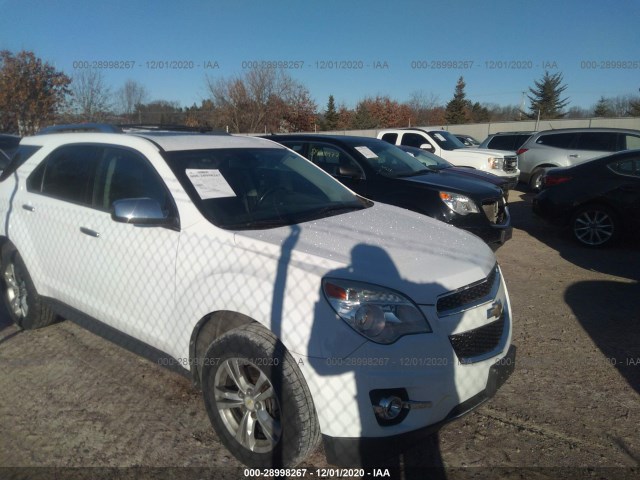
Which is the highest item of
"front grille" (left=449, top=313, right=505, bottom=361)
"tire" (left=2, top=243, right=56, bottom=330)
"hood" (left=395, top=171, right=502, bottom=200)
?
"hood" (left=395, top=171, right=502, bottom=200)

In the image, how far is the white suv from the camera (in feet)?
7.41

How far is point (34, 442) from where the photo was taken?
2.89 m

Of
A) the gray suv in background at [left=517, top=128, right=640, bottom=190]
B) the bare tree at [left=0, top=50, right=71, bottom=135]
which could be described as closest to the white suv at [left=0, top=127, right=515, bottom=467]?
the gray suv in background at [left=517, top=128, right=640, bottom=190]

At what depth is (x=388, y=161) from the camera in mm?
6754

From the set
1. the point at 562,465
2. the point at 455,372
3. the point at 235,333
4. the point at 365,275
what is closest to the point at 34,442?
the point at 235,333

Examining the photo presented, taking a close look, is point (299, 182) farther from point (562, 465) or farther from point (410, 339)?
point (562, 465)

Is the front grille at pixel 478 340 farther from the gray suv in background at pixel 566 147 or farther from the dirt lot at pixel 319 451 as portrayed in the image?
the gray suv in background at pixel 566 147

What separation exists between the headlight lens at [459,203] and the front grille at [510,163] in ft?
25.7

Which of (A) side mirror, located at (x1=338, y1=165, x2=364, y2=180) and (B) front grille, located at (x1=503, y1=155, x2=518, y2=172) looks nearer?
(A) side mirror, located at (x1=338, y1=165, x2=364, y2=180)

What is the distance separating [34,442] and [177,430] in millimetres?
833

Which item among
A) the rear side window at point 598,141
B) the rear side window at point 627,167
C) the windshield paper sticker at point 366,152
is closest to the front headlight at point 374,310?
the windshield paper sticker at point 366,152

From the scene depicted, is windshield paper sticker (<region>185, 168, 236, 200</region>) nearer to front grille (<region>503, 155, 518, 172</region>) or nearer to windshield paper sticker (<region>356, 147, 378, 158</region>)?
windshield paper sticker (<region>356, 147, 378, 158</region>)

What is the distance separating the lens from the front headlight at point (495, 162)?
12.6 meters

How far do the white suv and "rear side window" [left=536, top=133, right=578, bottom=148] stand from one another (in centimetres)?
1088
